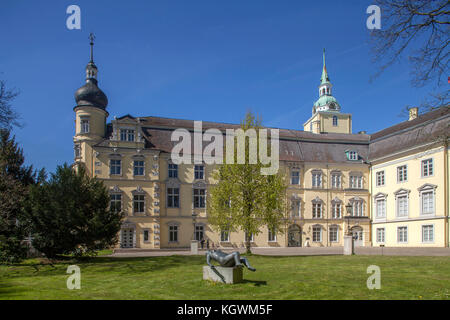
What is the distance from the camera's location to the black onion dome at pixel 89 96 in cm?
3888

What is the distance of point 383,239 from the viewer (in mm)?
42812

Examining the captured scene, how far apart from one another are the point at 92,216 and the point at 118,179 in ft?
47.5

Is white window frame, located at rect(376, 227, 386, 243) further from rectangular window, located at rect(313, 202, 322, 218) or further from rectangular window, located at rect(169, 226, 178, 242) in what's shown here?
rectangular window, located at rect(169, 226, 178, 242)

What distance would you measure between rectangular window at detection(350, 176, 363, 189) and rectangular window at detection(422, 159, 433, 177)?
9.62 metres

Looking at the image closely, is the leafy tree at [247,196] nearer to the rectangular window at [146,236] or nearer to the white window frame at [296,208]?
the rectangular window at [146,236]

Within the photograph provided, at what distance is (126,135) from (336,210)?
25.7m

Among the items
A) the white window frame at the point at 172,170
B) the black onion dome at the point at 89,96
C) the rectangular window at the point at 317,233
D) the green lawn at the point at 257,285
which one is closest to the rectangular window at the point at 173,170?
the white window frame at the point at 172,170

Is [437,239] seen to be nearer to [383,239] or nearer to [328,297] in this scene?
[383,239]

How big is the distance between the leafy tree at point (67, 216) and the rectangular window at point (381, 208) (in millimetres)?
30682

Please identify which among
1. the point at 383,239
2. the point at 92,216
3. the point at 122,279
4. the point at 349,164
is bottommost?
the point at 383,239

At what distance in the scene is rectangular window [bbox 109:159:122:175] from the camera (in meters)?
39.2

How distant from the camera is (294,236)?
4472 cm

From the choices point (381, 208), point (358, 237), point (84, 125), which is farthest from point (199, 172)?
point (381, 208)
